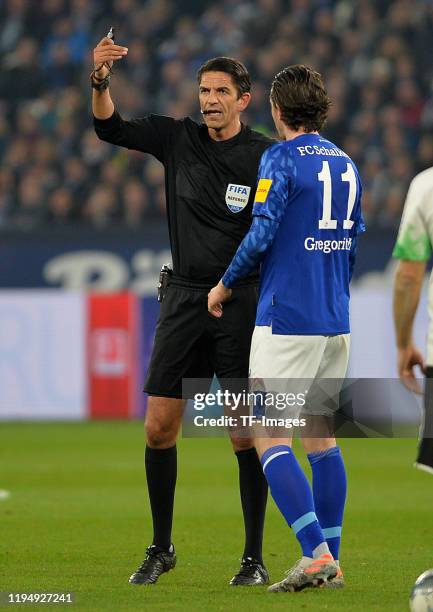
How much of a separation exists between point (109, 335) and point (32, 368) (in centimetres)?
86

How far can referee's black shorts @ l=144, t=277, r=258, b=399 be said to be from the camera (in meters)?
6.19

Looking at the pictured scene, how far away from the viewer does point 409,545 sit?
289 inches

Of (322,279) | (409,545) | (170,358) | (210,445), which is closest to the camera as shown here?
(322,279)

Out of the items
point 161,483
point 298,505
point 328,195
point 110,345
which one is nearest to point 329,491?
point 298,505

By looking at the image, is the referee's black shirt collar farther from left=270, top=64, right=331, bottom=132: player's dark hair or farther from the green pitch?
the green pitch

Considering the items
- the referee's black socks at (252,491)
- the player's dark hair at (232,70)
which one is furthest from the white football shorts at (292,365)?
the player's dark hair at (232,70)

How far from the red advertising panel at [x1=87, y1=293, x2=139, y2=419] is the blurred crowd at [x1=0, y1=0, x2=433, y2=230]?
144cm

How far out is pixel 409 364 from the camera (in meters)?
4.80

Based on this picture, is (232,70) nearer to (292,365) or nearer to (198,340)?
(198,340)

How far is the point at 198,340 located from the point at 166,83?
12532 millimetres

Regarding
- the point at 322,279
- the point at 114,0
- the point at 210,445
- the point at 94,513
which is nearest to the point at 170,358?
the point at 322,279

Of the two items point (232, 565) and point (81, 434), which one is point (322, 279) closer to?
point (232, 565)

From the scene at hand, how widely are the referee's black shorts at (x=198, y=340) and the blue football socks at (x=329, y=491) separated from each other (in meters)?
0.53

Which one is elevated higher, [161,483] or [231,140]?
[231,140]
